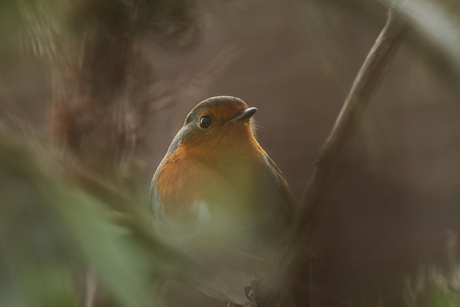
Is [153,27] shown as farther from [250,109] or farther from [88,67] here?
[250,109]

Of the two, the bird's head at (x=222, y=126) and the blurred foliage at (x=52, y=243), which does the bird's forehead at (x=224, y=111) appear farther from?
the blurred foliage at (x=52, y=243)

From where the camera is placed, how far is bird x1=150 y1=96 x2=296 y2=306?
1.76ft

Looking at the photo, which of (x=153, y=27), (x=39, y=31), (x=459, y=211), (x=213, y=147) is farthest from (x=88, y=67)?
(x=459, y=211)

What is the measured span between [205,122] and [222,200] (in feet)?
0.80

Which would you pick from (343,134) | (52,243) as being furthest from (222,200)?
(52,243)

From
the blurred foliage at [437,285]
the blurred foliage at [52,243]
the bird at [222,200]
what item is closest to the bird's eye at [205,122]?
the bird at [222,200]

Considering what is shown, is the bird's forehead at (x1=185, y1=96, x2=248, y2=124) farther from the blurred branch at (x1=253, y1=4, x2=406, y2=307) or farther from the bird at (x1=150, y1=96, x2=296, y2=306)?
the blurred branch at (x1=253, y1=4, x2=406, y2=307)

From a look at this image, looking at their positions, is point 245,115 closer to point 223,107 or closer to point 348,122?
point 223,107

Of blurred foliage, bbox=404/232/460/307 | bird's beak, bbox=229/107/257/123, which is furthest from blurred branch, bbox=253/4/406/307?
bird's beak, bbox=229/107/257/123

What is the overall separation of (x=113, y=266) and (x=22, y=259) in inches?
1.6

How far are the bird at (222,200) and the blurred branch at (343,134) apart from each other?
12cm

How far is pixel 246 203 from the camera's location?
22.0 inches

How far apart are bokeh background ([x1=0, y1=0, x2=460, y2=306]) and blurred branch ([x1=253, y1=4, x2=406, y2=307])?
0.02 m

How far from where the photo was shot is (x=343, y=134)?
0.35 m
